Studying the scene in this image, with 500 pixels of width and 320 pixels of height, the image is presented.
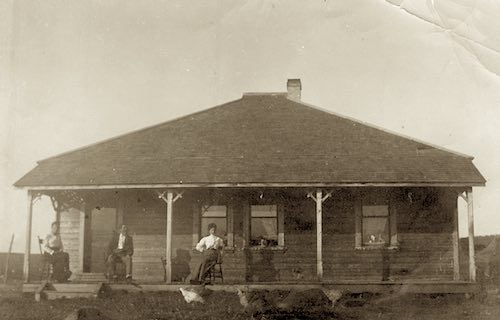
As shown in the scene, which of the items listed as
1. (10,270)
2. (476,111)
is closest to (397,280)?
(476,111)

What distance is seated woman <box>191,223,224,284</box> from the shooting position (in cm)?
1620

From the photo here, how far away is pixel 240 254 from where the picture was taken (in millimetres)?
18438

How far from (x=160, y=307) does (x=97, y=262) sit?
638cm

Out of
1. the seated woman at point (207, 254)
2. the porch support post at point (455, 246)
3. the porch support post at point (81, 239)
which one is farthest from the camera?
the porch support post at point (81, 239)

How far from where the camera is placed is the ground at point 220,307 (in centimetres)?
1254

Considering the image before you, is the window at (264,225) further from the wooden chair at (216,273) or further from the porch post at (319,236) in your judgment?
the porch post at (319,236)

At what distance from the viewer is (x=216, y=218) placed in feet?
61.5

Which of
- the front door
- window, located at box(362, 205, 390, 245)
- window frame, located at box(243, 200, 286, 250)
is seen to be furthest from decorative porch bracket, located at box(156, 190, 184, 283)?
window, located at box(362, 205, 390, 245)

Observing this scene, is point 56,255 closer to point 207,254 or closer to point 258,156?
point 207,254

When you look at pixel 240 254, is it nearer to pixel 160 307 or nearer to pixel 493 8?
pixel 160 307

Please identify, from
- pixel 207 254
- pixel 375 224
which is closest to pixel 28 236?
pixel 207 254

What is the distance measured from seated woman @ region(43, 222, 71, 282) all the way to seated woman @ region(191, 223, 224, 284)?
404 centimetres

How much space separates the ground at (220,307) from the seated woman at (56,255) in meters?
1.26

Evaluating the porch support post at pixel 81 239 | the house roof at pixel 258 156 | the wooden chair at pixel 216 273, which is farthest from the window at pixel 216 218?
the porch support post at pixel 81 239
